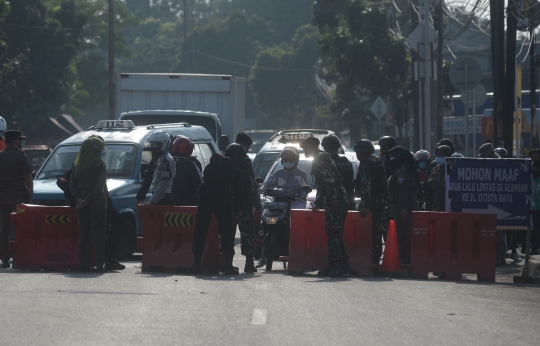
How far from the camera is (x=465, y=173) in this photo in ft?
41.4

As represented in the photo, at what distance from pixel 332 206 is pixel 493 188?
7.45 ft

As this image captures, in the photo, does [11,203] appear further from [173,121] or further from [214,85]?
[214,85]

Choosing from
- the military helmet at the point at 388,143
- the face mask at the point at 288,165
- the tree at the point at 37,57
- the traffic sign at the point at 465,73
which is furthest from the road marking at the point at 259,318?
the tree at the point at 37,57

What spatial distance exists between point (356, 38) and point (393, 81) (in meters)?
2.42

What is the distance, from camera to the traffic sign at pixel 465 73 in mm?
19219

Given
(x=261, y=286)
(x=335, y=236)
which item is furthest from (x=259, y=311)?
(x=335, y=236)

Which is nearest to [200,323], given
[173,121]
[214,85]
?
[173,121]

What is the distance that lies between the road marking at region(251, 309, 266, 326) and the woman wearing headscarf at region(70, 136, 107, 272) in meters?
4.09

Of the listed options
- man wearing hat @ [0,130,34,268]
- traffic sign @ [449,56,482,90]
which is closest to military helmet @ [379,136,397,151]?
man wearing hat @ [0,130,34,268]

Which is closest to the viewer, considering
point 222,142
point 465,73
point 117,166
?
point 117,166

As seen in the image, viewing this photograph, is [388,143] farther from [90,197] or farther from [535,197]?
[90,197]

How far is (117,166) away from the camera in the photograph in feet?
49.7

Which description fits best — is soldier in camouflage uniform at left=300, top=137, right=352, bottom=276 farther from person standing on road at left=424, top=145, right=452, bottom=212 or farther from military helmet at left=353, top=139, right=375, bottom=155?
person standing on road at left=424, top=145, right=452, bottom=212

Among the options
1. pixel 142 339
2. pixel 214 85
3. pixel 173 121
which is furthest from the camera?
pixel 214 85
